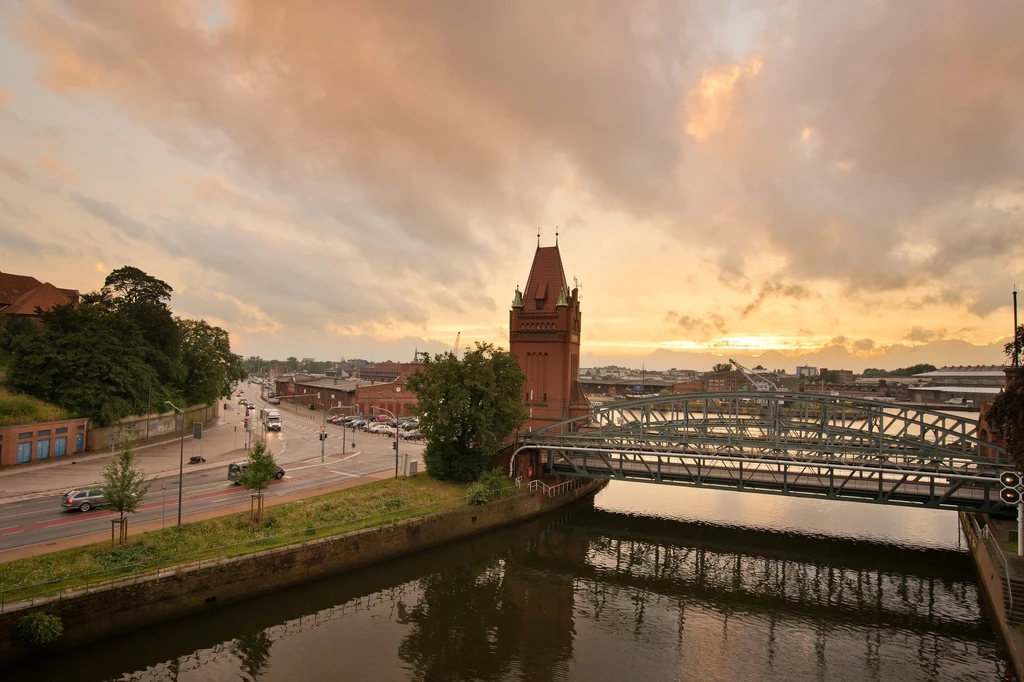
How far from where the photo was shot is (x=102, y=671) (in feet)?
68.3

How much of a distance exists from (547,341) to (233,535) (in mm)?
34760

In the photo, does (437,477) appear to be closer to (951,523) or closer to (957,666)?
(957,666)

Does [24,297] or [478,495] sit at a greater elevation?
[24,297]

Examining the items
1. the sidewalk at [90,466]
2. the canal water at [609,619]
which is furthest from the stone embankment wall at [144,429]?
the canal water at [609,619]

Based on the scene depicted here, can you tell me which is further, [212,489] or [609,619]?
[212,489]

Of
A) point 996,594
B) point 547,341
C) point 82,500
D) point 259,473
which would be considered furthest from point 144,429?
point 996,594

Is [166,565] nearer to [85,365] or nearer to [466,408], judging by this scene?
[466,408]

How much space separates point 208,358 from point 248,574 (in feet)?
206

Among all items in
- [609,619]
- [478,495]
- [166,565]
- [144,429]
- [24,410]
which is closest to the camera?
[166,565]

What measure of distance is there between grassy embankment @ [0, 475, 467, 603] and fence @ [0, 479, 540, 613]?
0.12 ft

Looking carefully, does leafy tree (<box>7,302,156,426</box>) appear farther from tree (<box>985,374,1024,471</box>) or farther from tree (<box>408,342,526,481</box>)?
tree (<box>985,374,1024,471</box>)

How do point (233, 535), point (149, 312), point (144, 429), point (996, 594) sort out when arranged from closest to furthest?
1. point (996, 594)
2. point (233, 535)
3. point (144, 429)
4. point (149, 312)

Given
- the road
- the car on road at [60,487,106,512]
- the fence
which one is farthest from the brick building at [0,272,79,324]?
the fence

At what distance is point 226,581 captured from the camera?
86.9 ft
